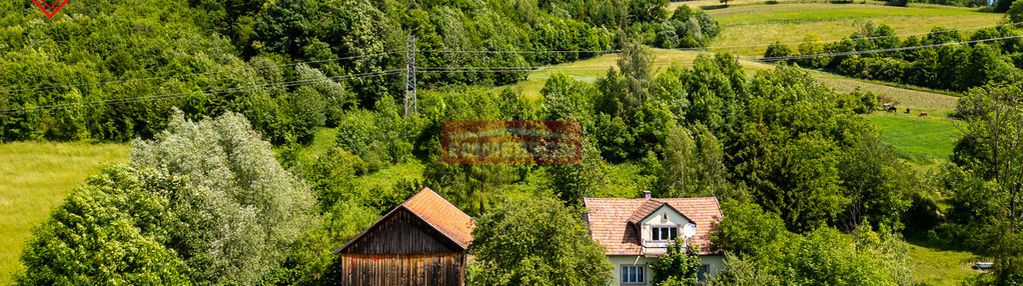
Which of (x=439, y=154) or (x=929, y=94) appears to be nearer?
(x=439, y=154)

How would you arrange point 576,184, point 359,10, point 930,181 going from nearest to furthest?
point 576,184, point 930,181, point 359,10

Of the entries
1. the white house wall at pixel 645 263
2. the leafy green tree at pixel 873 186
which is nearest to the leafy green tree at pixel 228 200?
the white house wall at pixel 645 263

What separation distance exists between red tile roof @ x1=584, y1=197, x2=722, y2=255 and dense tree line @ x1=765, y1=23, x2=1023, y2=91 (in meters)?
44.0

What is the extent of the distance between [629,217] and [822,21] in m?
87.0

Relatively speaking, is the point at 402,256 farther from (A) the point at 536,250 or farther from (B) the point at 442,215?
(A) the point at 536,250

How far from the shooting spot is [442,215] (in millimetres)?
42438

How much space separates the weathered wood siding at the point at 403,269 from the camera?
3900 cm

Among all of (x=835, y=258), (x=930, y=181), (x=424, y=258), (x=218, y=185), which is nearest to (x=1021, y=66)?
(x=930, y=181)

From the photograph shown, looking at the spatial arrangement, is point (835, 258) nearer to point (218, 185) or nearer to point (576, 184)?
point (576, 184)

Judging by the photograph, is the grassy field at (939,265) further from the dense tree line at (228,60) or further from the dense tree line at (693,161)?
the dense tree line at (228,60)

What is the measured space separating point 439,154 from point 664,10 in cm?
7700

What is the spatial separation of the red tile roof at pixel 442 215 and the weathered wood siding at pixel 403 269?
130cm

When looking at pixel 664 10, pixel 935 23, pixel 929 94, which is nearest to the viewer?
pixel 929 94

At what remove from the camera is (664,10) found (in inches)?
4690
